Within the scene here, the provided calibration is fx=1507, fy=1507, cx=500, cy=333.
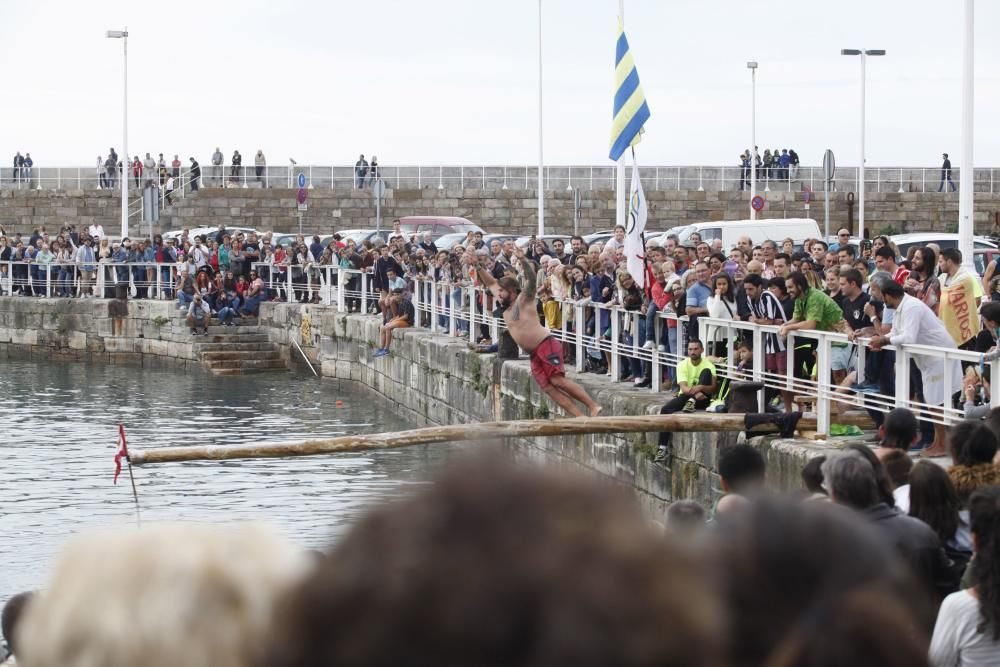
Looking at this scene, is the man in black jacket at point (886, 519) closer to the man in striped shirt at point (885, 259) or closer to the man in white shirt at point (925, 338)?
the man in white shirt at point (925, 338)

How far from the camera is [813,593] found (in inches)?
76.4

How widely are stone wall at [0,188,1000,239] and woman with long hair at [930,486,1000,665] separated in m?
45.2

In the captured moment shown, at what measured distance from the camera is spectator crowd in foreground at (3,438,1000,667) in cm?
146

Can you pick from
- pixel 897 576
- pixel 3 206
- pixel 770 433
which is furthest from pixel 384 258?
pixel 3 206

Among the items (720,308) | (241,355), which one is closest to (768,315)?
(720,308)

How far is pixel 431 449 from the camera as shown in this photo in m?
20.2

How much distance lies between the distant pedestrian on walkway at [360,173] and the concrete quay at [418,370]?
17.7 meters

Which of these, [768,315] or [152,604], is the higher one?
[152,604]

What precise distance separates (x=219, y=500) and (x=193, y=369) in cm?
1624

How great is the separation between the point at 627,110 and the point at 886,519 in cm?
1443

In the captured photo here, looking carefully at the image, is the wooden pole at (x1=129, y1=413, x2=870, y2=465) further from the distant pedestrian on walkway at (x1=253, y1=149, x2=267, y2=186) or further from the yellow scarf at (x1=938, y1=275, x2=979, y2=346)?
the distant pedestrian on walkway at (x1=253, y1=149, x2=267, y2=186)

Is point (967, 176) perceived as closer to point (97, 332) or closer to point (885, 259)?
point (885, 259)

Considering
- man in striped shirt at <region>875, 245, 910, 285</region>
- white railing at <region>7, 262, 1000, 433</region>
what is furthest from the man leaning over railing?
man in striped shirt at <region>875, 245, 910, 285</region>

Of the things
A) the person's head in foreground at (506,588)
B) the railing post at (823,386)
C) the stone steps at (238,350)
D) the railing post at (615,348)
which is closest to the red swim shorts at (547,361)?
the railing post at (615,348)
